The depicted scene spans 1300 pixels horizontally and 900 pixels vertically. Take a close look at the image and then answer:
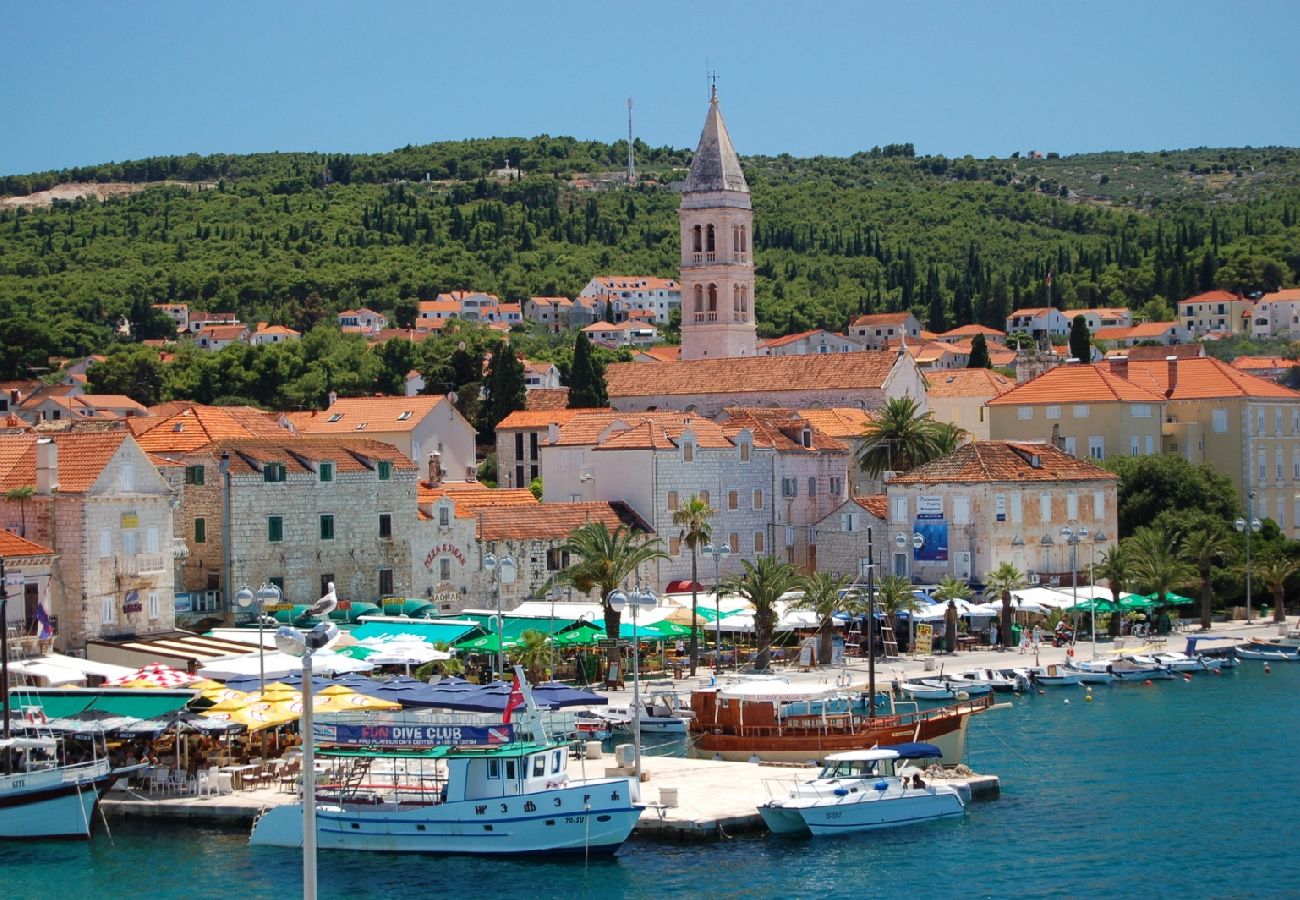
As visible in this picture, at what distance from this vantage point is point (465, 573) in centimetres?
6800

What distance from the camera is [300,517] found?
62.7 meters

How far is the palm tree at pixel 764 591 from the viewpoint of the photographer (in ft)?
195

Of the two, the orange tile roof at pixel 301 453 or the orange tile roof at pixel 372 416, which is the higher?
the orange tile roof at pixel 372 416

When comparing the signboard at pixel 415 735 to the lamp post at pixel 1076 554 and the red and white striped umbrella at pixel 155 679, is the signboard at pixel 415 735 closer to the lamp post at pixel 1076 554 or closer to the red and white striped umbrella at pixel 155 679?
the red and white striped umbrella at pixel 155 679

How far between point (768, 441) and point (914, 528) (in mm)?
6576

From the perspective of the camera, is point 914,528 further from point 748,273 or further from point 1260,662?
point 748,273

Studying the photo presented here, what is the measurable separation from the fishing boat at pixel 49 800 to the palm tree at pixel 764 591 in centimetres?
2462

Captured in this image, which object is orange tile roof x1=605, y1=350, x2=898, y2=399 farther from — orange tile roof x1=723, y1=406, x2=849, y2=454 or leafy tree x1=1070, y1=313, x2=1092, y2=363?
leafy tree x1=1070, y1=313, x2=1092, y2=363

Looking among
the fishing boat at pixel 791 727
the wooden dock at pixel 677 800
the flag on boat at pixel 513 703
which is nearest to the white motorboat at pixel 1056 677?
the fishing boat at pixel 791 727

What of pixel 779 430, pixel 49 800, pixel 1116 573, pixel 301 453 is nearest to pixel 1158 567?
pixel 1116 573

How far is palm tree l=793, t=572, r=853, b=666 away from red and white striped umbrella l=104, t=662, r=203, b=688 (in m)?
22.1

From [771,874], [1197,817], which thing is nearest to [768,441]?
[1197,817]

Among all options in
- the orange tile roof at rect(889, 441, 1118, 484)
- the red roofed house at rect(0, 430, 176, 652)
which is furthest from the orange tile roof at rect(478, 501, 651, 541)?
the red roofed house at rect(0, 430, 176, 652)

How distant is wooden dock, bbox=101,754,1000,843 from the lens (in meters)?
38.4
